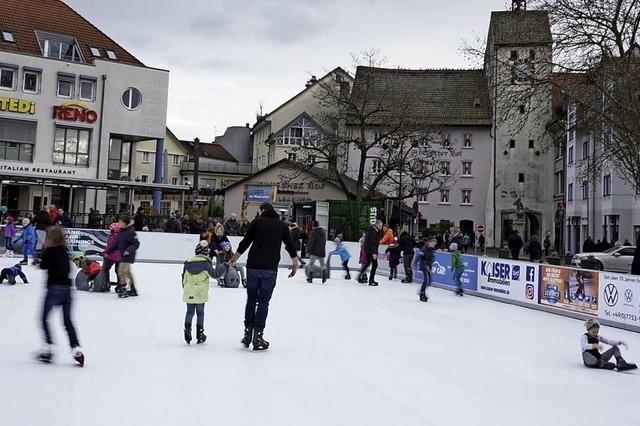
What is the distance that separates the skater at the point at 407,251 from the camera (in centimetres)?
2262

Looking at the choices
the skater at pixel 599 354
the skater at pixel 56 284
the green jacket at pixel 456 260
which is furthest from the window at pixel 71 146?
the skater at pixel 599 354

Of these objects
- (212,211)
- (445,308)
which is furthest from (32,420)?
(212,211)

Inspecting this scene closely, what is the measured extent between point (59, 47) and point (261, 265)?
39.7 metres

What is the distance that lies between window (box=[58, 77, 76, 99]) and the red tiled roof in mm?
2506

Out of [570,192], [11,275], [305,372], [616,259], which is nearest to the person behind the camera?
[305,372]

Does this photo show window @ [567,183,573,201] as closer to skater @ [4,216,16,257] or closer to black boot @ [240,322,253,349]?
skater @ [4,216,16,257]

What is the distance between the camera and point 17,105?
39688 millimetres

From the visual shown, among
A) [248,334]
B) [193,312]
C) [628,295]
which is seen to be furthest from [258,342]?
[628,295]

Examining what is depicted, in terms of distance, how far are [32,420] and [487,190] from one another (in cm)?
6140

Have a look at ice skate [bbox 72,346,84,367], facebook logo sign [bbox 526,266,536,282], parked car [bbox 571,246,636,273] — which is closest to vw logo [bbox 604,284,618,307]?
facebook logo sign [bbox 526,266,536,282]

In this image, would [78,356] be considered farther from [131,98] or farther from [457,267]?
[131,98]

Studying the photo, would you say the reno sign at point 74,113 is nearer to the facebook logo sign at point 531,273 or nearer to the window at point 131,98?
the window at point 131,98

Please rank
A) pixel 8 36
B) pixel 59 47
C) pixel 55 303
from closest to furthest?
pixel 55 303 → pixel 8 36 → pixel 59 47

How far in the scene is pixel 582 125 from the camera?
2628 centimetres
